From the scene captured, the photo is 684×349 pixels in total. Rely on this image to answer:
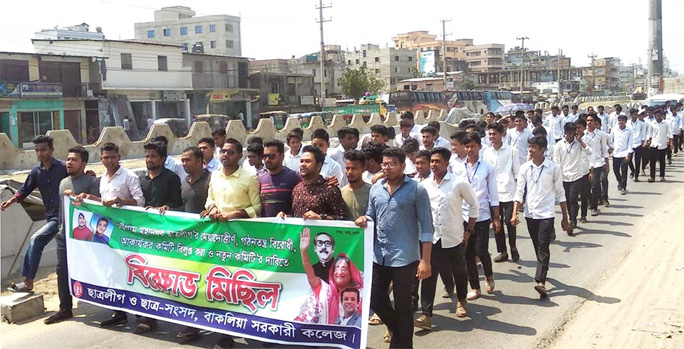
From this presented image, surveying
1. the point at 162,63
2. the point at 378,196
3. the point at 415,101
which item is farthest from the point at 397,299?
the point at 162,63

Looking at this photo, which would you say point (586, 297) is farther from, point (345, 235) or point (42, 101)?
point (42, 101)

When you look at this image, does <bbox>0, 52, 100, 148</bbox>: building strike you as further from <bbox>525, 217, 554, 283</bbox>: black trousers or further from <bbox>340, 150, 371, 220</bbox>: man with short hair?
<bbox>340, 150, 371, 220</bbox>: man with short hair

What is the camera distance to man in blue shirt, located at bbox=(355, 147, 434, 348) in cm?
503

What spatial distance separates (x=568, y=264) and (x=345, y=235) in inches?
179

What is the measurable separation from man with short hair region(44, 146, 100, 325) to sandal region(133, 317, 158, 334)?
1.02m

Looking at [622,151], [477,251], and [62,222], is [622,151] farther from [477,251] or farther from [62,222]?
[62,222]

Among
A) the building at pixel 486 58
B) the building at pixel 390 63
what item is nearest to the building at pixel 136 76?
the building at pixel 390 63

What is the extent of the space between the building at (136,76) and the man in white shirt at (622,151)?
3389 cm

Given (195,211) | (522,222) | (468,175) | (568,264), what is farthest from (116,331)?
(522,222)

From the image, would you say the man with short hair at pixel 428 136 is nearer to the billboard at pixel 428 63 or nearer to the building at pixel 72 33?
the building at pixel 72 33

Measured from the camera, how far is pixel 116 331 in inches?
248

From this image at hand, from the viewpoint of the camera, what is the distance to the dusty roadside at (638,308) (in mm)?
5719

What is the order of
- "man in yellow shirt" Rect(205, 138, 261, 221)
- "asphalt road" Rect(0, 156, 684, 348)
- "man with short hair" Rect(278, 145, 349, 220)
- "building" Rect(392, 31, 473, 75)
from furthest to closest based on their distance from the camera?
"building" Rect(392, 31, 473, 75) → "asphalt road" Rect(0, 156, 684, 348) → "man in yellow shirt" Rect(205, 138, 261, 221) → "man with short hair" Rect(278, 145, 349, 220)

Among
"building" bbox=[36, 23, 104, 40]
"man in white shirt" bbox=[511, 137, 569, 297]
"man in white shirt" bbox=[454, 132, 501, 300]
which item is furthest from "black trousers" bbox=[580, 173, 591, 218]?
"building" bbox=[36, 23, 104, 40]
